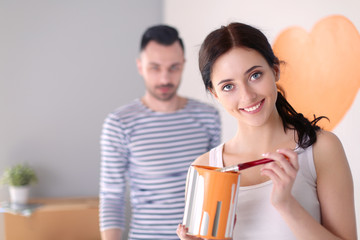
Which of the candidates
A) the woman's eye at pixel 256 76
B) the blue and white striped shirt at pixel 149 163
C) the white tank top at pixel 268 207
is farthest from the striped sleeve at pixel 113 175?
the woman's eye at pixel 256 76

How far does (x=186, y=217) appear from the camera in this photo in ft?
2.81

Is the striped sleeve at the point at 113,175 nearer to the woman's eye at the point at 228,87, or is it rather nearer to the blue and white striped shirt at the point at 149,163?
the blue and white striped shirt at the point at 149,163

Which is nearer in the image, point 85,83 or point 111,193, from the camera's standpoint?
point 111,193

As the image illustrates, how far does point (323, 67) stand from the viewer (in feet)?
5.02

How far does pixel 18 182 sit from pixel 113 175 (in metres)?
1.58

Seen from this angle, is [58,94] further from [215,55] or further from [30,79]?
[215,55]

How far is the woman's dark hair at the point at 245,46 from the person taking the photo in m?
0.93

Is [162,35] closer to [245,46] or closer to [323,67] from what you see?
[323,67]

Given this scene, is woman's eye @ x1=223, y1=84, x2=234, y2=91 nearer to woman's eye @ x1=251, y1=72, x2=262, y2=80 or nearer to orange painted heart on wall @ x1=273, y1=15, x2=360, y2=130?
woman's eye @ x1=251, y1=72, x2=262, y2=80

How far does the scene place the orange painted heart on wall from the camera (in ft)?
4.61

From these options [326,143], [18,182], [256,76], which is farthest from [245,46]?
[18,182]

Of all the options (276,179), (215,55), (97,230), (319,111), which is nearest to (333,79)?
(319,111)

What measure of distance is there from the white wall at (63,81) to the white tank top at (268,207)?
96.6 inches

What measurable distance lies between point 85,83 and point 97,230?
3.39 feet
